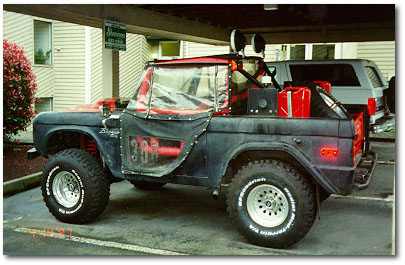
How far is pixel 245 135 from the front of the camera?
4.74 meters

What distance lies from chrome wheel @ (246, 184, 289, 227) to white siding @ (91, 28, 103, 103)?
10113 mm

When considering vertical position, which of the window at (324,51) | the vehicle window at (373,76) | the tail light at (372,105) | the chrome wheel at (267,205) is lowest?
the chrome wheel at (267,205)

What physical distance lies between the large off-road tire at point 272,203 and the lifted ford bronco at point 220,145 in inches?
0.4

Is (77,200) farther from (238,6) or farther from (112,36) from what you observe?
(238,6)

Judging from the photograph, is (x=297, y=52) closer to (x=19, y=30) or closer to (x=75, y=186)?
(x=19, y=30)

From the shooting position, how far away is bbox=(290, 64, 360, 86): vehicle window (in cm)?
1014

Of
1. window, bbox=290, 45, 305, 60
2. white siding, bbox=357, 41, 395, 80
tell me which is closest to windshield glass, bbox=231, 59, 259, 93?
white siding, bbox=357, 41, 395, 80

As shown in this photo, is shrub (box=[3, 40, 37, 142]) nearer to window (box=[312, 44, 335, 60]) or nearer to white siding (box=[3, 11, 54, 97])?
white siding (box=[3, 11, 54, 97])

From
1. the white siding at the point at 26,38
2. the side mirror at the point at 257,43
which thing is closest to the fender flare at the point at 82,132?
the side mirror at the point at 257,43

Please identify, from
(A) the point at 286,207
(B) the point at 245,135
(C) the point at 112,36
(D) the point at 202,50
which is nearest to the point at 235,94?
(B) the point at 245,135

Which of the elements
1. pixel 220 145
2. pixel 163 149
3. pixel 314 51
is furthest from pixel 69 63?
pixel 220 145

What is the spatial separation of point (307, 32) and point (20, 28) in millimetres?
8086

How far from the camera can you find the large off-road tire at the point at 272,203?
452cm

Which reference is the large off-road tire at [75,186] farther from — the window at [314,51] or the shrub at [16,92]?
the window at [314,51]
